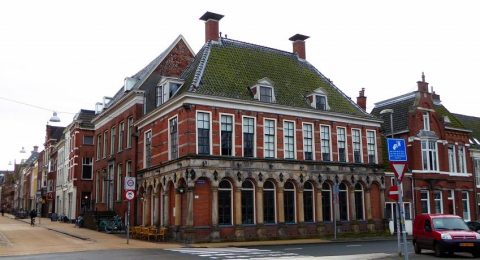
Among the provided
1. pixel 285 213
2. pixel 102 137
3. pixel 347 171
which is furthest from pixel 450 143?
pixel 102 137

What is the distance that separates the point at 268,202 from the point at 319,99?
30.6ft

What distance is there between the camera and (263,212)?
31.7 meters

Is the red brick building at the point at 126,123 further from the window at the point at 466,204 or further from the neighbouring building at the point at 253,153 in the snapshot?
the window at the point at 466,204

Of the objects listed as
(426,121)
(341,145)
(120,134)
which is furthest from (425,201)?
(120,134)

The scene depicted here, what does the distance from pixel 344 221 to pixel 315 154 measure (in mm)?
5311

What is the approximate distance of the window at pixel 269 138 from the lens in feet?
108

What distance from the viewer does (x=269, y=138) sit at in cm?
3316

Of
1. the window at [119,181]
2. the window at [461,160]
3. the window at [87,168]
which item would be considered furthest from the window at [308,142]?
the window at [87,168]

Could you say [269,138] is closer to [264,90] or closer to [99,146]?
[264,90]

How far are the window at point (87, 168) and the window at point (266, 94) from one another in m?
33.5

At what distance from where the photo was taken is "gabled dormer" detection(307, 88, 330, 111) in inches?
A: 1427

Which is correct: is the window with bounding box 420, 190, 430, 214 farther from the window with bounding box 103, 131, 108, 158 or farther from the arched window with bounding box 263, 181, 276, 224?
the window with bounding box 103, 131, 108, 158

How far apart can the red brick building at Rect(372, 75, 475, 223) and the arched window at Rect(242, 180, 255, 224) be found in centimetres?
1434

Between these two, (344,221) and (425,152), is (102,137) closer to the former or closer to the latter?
(344,221)
